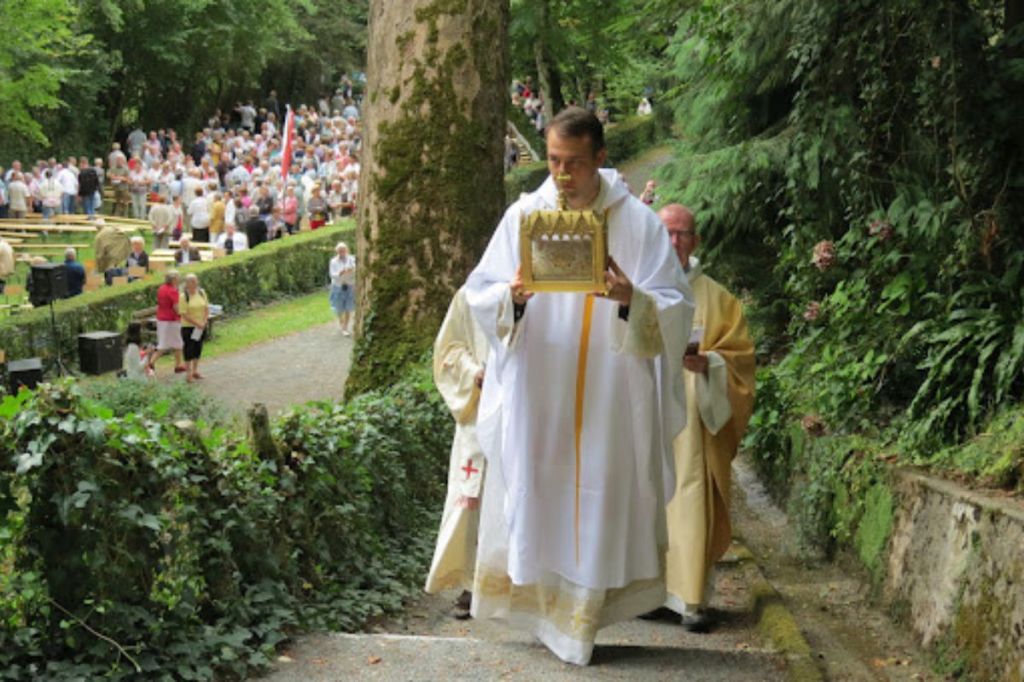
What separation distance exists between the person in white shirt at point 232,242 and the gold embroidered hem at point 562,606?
91.7 ft

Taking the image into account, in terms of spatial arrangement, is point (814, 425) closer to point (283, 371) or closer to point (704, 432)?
point (704, 432)

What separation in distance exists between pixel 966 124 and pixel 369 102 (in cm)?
459

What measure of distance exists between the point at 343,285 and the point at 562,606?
21.9 meters

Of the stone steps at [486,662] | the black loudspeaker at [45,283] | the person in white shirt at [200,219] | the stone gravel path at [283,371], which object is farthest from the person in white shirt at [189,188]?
the stone steps at [486,662]

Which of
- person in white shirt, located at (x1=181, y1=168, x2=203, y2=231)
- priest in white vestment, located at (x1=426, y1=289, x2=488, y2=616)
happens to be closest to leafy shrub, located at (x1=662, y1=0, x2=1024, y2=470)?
priest in white vestment, located at (x1=426, y1=289, x2=488, y2=616)

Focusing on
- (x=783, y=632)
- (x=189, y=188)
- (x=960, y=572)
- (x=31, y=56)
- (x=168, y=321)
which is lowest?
(x=168, y=321)

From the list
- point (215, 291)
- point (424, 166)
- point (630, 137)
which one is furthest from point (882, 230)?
point (630, 137)

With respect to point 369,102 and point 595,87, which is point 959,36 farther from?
point 595,87

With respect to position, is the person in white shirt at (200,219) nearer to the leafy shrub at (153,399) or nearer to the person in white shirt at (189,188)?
the person in white shirt at (189,188)

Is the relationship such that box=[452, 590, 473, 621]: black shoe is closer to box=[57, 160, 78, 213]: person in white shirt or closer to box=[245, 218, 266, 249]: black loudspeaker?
box=[245, 218, 266, 249]: black loudspeaker

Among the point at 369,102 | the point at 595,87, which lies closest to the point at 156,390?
the point at 369,102

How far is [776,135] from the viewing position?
1605 centimetres

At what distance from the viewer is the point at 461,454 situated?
8094 mm

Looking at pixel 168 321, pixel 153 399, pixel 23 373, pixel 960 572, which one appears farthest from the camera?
pixel 168 321
